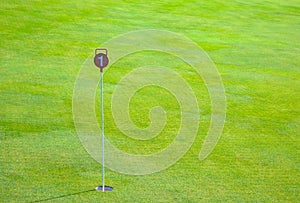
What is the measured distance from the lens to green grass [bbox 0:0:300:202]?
6.59 metres

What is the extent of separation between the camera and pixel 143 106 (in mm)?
9500

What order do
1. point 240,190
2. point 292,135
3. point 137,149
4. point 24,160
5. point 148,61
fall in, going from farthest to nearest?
point 148,61 → point 292,135 → point 137,149 → point 24,160 → point 240,190

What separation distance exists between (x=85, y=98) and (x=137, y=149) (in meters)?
2.36

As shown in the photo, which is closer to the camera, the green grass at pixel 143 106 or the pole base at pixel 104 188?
the pole base at pixel 104 188

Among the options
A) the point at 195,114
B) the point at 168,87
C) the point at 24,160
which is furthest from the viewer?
the point at 168,87

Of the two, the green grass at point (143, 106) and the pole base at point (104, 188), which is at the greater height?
the pole base at point (104, 188)

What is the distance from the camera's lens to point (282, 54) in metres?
14.1

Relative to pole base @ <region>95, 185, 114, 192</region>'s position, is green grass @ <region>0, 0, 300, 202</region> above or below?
below

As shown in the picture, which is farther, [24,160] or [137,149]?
[137,149]

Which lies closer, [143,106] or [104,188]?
[104,188]

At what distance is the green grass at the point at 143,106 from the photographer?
21.6 feet

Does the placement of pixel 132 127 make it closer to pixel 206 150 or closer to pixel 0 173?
pixel 206 150

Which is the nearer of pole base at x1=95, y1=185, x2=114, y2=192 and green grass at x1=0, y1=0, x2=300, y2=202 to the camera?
pole base at x1=95, y1=185, x2=114, y2=192

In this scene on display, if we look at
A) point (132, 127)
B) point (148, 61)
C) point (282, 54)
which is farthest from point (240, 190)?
point (282, 54)
